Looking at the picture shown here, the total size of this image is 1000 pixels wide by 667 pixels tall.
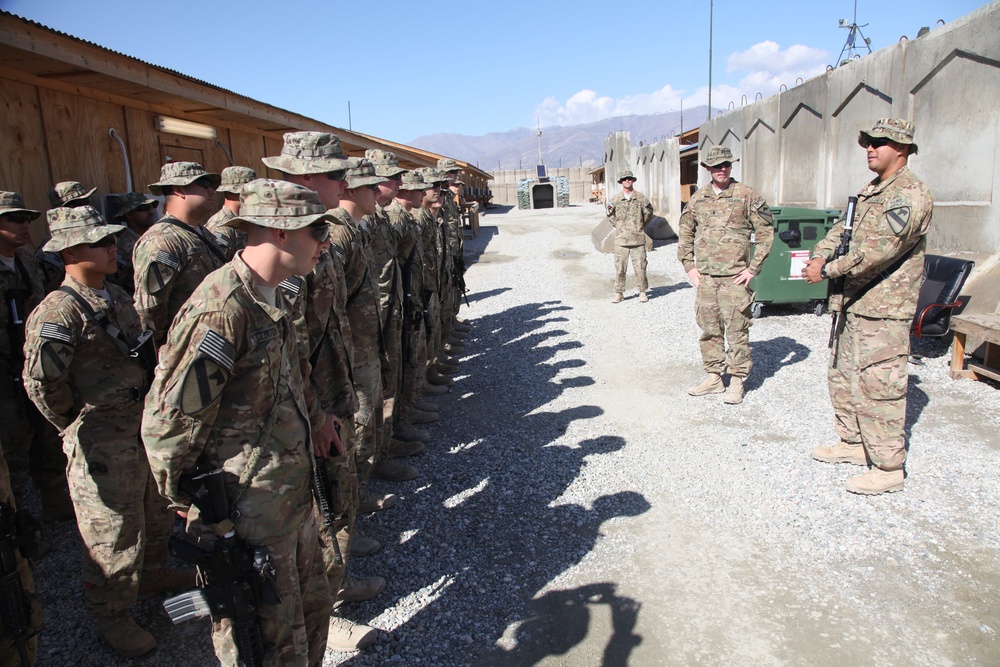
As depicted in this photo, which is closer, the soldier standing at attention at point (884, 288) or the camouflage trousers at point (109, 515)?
the camouflage trousers at point (109, 515)

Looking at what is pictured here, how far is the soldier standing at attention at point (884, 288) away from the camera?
3.89m

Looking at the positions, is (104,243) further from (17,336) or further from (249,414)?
(249,414)

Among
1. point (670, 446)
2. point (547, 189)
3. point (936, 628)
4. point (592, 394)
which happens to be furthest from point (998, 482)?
point (547, 189)

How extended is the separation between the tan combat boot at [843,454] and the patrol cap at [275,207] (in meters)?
3.91

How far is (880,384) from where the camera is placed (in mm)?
4059

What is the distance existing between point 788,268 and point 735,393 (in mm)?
3647

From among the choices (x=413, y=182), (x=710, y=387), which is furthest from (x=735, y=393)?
(x=413, y=182)

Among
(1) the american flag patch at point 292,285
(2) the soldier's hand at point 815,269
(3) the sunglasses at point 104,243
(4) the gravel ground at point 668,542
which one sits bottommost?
(4) the gravel ground at point 668,542

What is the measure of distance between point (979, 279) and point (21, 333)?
849cm

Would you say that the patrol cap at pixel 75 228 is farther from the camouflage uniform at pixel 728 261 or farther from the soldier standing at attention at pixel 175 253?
the camouflage uniform at pixel 728 261

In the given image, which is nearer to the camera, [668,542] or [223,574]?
[223,574]

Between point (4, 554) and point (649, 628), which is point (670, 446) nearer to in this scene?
point (649, 628)

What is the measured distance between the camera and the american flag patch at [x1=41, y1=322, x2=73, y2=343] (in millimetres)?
2691

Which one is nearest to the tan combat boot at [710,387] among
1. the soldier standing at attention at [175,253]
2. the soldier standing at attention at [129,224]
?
the soldier standing at attention at [175,253]
